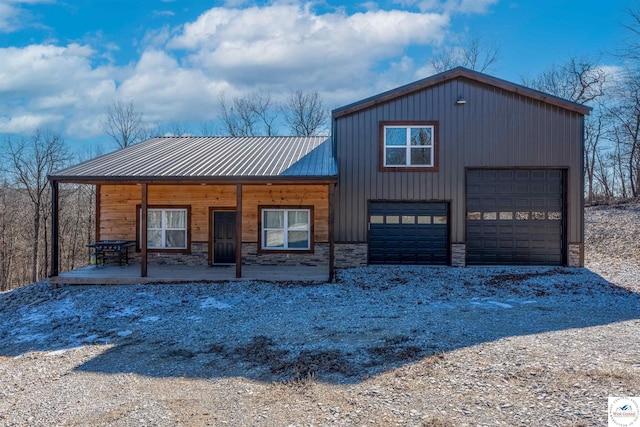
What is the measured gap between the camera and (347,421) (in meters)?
3.33

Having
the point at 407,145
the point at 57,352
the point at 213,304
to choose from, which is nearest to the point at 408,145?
the point at 407,145

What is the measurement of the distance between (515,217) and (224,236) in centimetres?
896

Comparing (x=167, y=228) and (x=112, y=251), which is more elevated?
(x=167, y=228)

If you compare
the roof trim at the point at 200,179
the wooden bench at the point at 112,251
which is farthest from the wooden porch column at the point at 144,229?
the wooden bench at the point at 112,251

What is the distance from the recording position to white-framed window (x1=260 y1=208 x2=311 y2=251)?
11648mm

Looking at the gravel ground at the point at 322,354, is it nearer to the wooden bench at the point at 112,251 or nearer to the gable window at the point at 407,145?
the wooden bench at the point at 112,251

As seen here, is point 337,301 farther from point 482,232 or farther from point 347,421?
point 482,232

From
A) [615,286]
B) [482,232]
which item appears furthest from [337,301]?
[615,286]

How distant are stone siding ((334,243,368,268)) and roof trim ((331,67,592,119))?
409cm

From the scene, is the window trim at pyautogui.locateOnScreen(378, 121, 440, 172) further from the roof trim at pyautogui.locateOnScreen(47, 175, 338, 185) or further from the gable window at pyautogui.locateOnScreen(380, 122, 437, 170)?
the roof trim at pyautogui.locateOnScreen(47, 175, 338, 185)

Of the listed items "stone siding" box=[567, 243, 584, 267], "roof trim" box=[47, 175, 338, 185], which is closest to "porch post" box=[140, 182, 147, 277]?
"roof trim" box=[47, 175, 338, 185]

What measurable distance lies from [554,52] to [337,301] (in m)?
23.1

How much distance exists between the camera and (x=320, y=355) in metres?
4.90

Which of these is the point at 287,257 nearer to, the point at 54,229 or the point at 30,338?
the point at 54,229
